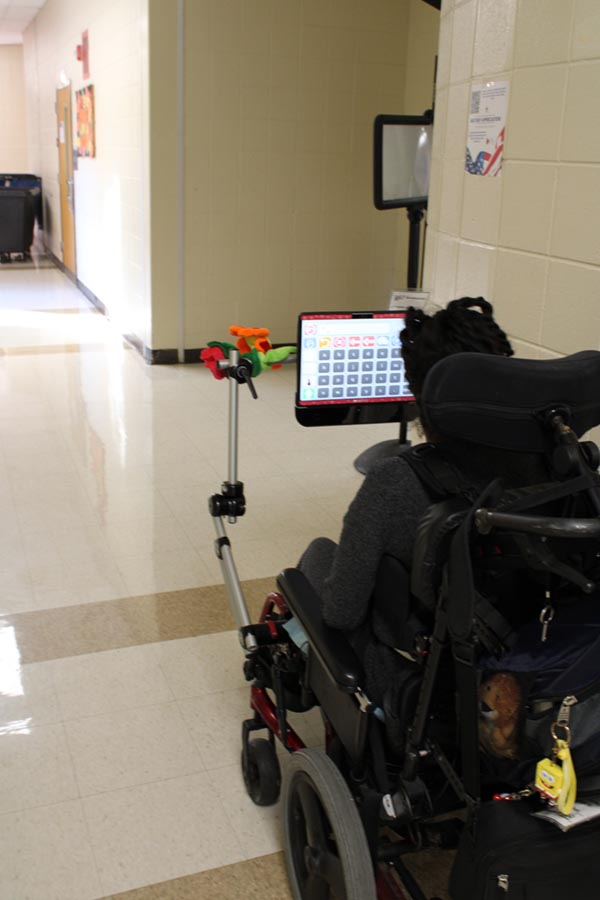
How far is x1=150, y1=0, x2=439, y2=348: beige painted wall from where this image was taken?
588cm

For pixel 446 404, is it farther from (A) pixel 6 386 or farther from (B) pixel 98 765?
(A) pixel 6 386

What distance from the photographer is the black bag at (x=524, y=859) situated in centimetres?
121

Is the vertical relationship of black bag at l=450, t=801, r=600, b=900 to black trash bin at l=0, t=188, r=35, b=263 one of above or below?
below

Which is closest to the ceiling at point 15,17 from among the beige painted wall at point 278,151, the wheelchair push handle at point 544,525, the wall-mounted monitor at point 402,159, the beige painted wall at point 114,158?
the beige painted wall at point 114,158

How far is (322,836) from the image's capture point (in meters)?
1.58

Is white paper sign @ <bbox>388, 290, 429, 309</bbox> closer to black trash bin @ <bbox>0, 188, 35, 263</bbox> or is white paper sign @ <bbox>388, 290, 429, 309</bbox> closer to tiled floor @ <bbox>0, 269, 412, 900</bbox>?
tiled floor @ <bbox>0, 269, 412, 900</bbox>

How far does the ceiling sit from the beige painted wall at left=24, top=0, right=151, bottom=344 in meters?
0.52

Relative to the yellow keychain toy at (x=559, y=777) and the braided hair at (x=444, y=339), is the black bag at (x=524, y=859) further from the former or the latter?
the braided hair at (x=444, y=339)

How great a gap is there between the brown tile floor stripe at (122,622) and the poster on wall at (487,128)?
59.8 inches

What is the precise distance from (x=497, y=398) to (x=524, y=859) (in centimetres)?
63

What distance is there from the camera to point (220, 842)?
1.94 m

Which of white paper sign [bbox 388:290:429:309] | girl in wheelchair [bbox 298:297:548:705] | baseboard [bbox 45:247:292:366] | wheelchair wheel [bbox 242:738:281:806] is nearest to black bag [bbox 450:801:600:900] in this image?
girl in wheelchair [bbox 298:297:548:705]

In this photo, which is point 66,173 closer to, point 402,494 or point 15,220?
point 15,220

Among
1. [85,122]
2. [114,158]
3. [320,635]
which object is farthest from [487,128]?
[85,122]
